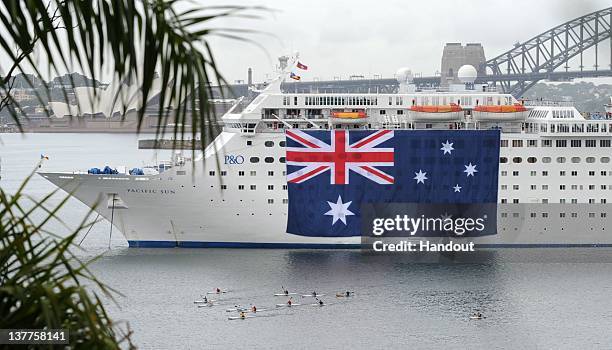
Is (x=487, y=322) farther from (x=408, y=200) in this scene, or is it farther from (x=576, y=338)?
(x=408, y=200)

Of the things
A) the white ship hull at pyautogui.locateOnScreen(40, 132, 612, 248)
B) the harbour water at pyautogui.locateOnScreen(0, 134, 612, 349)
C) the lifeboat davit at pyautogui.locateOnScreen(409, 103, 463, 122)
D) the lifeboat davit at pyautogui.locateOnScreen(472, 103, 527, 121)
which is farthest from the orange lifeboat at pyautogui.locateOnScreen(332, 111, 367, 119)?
the harbour water at pyautogui.locateOnScreen(0, 134, 612, 349)

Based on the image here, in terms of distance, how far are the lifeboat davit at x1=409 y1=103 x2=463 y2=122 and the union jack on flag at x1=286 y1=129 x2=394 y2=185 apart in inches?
39.8

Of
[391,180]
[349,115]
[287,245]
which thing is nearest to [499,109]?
[391,180]

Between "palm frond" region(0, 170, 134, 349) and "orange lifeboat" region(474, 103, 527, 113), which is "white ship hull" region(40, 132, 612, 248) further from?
"palm frond" region(0, 170, 134, 349)

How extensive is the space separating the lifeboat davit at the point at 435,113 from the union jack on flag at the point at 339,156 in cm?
101

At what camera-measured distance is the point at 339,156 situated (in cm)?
2761

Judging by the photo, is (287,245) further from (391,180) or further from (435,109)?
(435,109)

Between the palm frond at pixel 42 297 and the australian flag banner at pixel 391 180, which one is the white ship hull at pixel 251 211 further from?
the palm frond at pixel 42 297

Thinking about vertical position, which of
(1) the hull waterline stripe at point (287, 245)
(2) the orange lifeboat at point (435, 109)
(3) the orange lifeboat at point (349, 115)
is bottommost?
(1) the hull waterline stripe at point (287, 245)

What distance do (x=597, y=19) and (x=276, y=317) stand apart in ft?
264

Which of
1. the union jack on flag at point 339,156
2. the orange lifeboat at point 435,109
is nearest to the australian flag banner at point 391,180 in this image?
the union jack on flag at point 339,156

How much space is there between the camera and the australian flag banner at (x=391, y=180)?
90.5 feet

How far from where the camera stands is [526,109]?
2881 centimetres

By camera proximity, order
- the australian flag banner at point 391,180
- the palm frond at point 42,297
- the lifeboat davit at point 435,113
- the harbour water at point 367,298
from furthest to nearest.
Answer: the lifeboat davit at point 435,113, the australian flag banner at point 391,180, the harbour water at point 367,298, the palm frond at point 42,297
